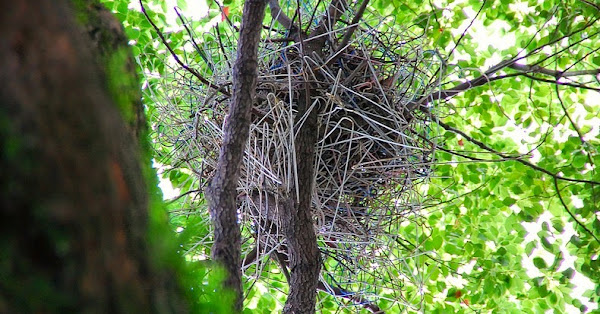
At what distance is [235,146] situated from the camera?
65 centimetres

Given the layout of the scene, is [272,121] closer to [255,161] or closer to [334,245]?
[255,161]

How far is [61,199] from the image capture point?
171 millimetres

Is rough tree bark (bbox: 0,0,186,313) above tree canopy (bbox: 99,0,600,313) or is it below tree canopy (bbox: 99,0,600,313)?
below

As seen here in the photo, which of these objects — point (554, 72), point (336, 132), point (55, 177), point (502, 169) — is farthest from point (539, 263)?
point (55, 177)

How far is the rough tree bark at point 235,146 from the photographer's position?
24.3 inches

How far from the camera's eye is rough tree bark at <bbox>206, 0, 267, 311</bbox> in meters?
0.62

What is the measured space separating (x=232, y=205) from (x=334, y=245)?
71 centimetres

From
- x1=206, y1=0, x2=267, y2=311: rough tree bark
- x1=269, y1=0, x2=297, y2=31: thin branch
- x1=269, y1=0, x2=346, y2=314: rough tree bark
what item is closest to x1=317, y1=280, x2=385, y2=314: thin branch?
x1=269, y1=0, x2=346, y2=314: rough tree bark

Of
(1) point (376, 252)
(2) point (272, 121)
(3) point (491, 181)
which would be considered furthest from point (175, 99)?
(3) point (491, 181)

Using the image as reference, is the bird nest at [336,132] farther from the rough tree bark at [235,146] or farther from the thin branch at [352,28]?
the rough tree bark at [235,146]

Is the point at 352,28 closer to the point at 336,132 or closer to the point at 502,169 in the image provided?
the point at 336,132

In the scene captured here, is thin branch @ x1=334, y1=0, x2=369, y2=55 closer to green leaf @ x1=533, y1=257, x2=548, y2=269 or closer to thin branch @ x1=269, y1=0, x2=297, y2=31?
thin branch @ x1=269, y1=0, x2=297, y2=31

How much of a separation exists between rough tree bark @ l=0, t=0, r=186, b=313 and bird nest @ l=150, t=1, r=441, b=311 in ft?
2.62

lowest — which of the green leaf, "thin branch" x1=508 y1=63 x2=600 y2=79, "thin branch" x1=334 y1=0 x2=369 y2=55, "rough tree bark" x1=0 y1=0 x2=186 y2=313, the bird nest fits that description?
"rough tree bark" x1=0 y1=0 x2=186 y2=313
